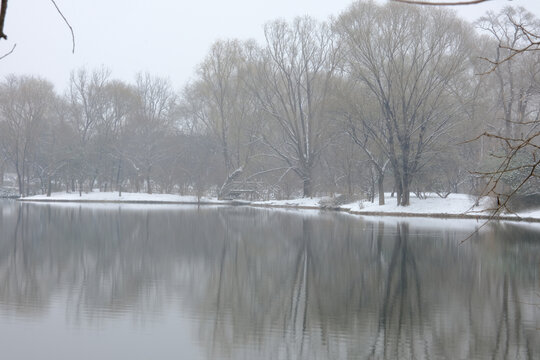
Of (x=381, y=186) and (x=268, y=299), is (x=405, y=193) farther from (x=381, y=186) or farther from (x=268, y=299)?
(x=268, y=299)

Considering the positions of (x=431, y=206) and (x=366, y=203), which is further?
(x=366, y=203)

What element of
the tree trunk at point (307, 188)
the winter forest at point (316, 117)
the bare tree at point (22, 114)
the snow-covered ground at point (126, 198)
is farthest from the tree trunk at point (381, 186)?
the bare tree at point (22, 114)

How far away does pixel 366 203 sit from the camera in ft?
129

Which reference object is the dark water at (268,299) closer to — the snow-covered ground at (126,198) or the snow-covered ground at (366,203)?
the snow-covered ground at (366,203)

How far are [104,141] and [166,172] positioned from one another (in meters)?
7.14

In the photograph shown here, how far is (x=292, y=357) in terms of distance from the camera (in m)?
6.88

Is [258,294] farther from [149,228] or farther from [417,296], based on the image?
[149,228]

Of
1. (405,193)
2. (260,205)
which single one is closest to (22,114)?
(260,205)

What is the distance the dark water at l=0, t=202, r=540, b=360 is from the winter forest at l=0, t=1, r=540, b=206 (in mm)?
4257

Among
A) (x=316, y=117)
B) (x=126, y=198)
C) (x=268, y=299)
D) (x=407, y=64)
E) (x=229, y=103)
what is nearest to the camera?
(x=268, y=299)

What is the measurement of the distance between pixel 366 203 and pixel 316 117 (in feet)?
27.4

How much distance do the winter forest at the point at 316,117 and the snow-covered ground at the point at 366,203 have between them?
0.98 m

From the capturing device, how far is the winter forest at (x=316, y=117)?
109 feet

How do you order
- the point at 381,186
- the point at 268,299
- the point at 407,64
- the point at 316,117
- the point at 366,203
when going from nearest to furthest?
the point at 268,299 < the point at 407,64 < the point at 381,186 < the point at 366,203 < the point at 316,117
